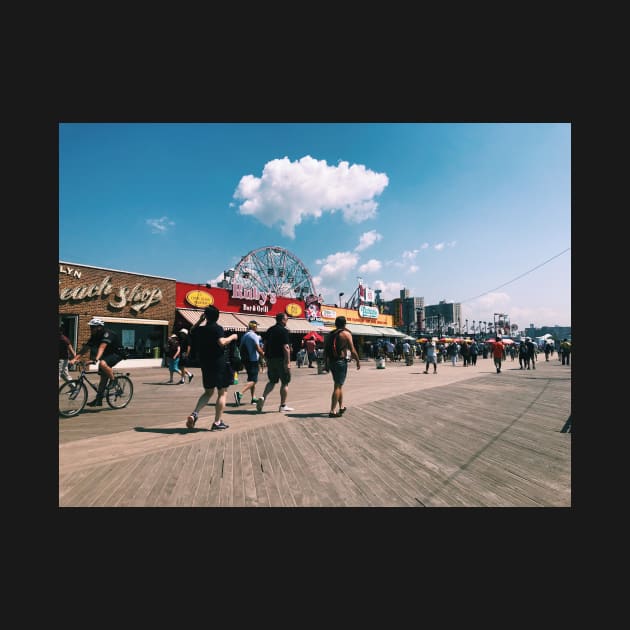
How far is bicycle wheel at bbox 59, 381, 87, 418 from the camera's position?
19.2 feet

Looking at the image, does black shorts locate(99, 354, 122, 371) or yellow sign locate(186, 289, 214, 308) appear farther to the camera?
yellow sign locate(186, 289, 214, 308)

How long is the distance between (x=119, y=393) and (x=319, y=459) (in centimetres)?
520

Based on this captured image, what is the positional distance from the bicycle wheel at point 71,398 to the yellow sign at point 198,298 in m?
17.4

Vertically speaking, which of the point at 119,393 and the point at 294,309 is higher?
the point at 294,309

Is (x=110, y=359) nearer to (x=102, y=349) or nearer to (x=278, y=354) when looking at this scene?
(x=102, y=349)

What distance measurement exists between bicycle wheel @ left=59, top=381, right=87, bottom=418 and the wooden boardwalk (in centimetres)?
26

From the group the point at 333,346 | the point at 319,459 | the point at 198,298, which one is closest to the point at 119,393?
the point at 333,346

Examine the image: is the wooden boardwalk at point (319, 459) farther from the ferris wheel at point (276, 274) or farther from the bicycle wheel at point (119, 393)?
the ferris wheel at point (276, 274)

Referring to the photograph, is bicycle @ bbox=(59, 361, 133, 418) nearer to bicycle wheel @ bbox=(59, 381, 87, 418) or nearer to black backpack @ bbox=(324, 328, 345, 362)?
bicycle wheel @ bbox=(59, 381, 87, 418)

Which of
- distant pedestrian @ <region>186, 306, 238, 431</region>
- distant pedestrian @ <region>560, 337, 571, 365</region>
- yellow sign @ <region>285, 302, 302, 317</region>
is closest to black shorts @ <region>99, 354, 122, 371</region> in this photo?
distant pedestrian @ <region>186, 306, 238, 431</region>

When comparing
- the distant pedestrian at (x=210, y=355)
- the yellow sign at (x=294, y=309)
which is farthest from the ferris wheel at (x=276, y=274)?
the distant pedestrian at (x=210, y=355)

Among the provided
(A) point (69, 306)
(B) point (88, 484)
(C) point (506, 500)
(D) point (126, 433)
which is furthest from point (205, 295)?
(C) point (506, 500)

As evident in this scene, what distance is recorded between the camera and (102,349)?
6.25 m

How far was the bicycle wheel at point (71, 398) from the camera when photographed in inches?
231
